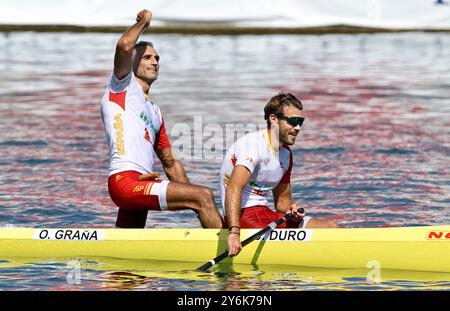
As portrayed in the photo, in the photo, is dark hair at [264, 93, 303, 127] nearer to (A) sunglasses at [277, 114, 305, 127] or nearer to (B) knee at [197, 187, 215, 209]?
(A) sunglasses at [277, 114, 305, 127]

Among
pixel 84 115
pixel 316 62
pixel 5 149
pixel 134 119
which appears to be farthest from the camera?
pixel 316 62

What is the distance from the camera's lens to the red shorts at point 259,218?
42.0ft

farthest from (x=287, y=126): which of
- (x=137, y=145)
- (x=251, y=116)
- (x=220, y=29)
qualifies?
(x=220, y=29)

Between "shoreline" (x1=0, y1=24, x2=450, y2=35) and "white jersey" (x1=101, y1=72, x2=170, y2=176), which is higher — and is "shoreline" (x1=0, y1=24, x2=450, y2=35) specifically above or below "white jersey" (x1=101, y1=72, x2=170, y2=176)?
above

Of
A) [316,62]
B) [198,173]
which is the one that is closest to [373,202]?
[198,173]

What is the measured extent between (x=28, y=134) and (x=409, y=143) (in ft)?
21.5

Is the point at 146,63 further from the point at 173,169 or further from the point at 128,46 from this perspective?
the point at 173,169

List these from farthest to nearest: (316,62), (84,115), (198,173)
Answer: (316,62), (84,115), (198,173)

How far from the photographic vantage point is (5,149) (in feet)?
69.6

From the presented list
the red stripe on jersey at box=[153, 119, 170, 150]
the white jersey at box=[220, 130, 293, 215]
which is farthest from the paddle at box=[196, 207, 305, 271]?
the red stripe on jersey at box=[153, 119, 170, 150]

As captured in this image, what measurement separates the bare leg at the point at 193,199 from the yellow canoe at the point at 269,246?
186 millimetres

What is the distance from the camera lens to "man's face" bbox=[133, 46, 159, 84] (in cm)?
1305

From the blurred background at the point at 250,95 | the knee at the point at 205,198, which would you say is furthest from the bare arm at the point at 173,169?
the blurred background at the point at 250,95
